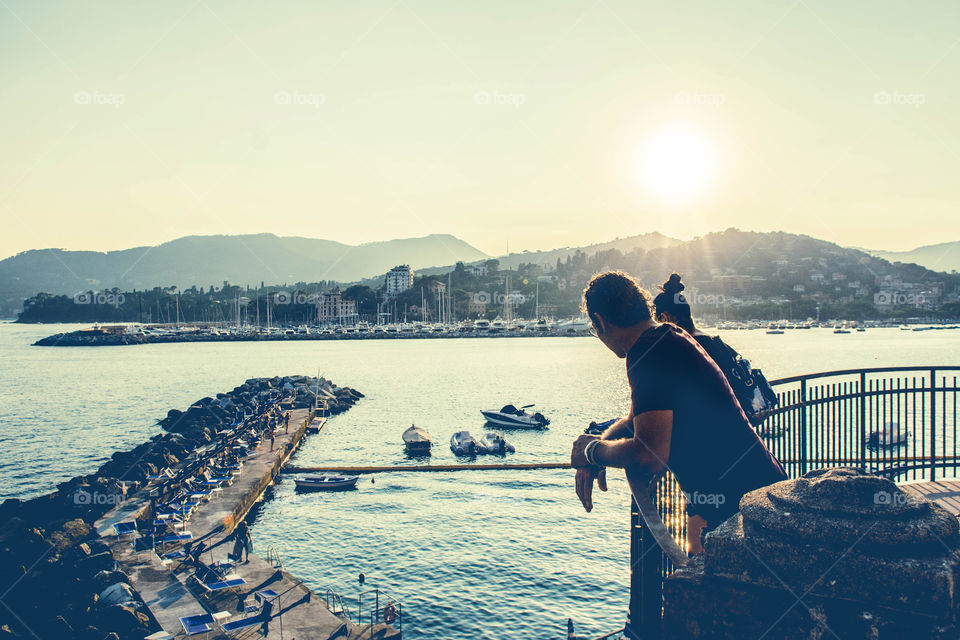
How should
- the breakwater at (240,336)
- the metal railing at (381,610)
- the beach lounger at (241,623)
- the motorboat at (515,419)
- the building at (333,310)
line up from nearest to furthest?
1. the beach lounger at (241,623)
2. the metal railing at (381,610)
3. the motorboat at (515,419)
4. the breakwater at (240,336)
5. the building at (333,310)

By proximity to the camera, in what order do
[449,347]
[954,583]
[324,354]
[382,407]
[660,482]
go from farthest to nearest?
1. [449,347]
2. [324,354]
3. [382,407]
4. [660,482]
5. [954,583]

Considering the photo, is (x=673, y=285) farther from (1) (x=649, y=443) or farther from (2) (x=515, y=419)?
(2) (x=515, y=419)

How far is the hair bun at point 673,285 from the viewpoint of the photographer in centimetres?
474

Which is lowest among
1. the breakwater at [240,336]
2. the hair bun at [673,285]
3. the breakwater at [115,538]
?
the breakwater at [115,538]

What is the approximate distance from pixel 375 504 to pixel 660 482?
24.5m

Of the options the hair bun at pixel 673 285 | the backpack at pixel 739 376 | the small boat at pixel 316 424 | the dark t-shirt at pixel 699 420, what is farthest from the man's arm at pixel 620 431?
the small boat at pixel 316 424

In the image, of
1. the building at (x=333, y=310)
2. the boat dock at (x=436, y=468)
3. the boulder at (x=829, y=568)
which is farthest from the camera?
the building at (x=333, y=310)

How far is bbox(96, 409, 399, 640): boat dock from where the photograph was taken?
14133 millimetres

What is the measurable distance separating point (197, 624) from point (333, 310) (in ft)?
620

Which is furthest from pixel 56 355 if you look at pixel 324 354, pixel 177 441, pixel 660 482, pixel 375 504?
pixel 660 482

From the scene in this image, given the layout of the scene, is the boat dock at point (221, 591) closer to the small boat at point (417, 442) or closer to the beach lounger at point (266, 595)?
the beach lounger at point (266, 595)

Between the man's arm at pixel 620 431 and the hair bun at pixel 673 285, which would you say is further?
the hair bun at pixel 673 285

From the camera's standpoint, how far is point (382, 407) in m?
56.7

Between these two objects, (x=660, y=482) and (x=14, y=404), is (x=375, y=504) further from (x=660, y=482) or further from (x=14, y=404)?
(x=14, y=404)
